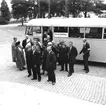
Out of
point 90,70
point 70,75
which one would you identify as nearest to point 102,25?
point 90,70

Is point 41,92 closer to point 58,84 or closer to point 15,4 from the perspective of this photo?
point 58,84

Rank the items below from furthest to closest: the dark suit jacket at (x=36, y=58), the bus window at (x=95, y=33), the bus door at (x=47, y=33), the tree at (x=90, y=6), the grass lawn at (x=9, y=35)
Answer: the tree at (x=90, y=6) → the grass lawn at (x=9, y=35) → the bus door at (x=47, y=33) → the bus window at (x=95, y=33) → the dark suit jacket at (x=36, y=58)

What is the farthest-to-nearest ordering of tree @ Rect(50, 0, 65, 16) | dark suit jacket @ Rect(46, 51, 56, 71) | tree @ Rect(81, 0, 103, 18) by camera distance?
tree @ Rect(50, 0, 65, 16) → tree @ Rect(81, 0, 103, 18) → dark suit jacket @ Rect(46, 51, 56, 71)

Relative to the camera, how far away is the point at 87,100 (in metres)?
6.26

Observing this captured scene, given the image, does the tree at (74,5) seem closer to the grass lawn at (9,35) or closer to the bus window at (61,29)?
the grass lawn at (9,35)

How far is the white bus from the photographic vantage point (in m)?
10.1

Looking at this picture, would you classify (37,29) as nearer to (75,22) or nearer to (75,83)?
(75,22)

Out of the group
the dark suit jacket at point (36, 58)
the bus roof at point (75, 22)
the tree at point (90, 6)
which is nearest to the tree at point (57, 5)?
the tree at point (90, 6)

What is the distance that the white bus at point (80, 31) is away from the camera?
1006 cm

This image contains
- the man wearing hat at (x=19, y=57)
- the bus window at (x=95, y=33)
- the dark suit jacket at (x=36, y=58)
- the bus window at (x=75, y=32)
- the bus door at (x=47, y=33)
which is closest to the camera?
the dark suit jacket at (x=36, y=58)

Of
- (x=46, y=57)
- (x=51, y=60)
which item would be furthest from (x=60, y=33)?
(x=51, y=60)

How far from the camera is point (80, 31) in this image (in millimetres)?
10555

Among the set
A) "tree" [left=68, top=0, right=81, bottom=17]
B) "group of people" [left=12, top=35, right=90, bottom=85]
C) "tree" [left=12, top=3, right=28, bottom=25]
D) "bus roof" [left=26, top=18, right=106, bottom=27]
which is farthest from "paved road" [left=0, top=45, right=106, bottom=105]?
"tree" [left=12, top=3, right=28, bottom=25]

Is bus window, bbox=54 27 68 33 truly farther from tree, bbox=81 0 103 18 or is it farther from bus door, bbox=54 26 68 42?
tree, bbox=81 0 103 18
